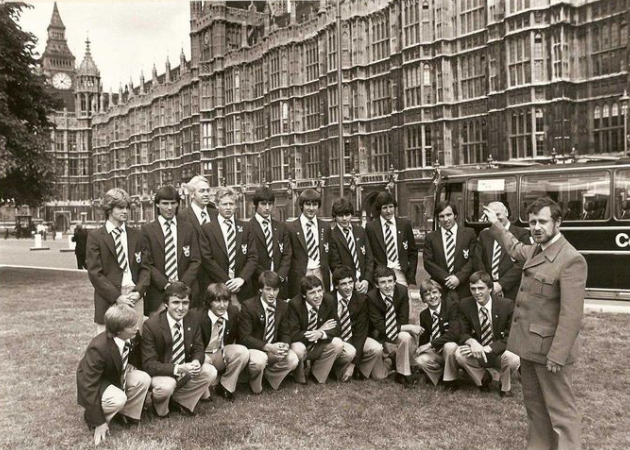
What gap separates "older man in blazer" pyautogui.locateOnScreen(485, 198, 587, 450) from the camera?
161 inches

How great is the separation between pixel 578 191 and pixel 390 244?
844 centimetres

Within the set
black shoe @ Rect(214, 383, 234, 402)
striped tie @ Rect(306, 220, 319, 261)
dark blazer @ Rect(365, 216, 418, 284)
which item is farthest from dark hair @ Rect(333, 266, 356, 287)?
black shoe @ Rect(214, 383, 234, 402)

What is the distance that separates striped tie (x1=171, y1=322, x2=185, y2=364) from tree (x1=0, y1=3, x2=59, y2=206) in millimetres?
11062

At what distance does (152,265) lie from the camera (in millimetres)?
6574

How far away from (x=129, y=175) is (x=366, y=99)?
39.5 metres

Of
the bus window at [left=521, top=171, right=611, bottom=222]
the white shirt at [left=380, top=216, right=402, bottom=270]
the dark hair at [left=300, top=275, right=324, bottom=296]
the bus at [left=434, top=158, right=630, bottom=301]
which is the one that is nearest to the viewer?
the dark hair at [left=300, top=275, right=324, bottom=296]

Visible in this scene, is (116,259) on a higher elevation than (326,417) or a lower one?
higher

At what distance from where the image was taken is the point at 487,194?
15.8 m

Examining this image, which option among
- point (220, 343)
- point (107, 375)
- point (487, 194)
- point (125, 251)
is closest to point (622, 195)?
point (487, 194)

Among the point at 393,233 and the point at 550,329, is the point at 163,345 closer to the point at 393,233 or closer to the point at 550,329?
the point at 393,233

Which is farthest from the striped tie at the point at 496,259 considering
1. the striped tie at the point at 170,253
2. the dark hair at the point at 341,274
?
the striped tie at the point at 170,253

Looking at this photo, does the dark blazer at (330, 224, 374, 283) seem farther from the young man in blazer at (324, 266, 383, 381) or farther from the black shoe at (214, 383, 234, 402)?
the black shoe at (214, 383, 234, 402)

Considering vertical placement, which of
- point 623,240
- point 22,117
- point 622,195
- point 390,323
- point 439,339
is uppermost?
point 22,117

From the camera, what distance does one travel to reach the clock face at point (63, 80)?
85.3 meters
